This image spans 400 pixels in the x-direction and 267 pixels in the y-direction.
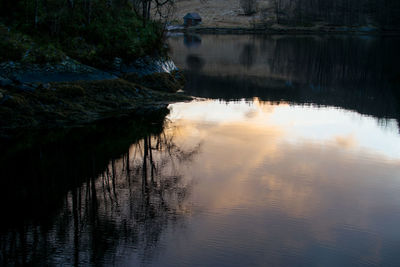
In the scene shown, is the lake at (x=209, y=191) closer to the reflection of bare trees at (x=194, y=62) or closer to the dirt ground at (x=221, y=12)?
the reflection of bare trees at (x=194, y=62)

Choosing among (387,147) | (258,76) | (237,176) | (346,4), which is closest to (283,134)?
(387,147)

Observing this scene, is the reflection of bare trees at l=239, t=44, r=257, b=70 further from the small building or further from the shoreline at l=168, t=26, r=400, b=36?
the small building

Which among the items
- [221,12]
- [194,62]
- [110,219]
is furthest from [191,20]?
[110,219]

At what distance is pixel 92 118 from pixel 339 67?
38314mm

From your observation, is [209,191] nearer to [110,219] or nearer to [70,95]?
[110,219]

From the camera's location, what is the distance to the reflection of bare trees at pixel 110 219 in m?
11.9

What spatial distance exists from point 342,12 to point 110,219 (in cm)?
15626

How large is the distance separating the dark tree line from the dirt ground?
10241 mm

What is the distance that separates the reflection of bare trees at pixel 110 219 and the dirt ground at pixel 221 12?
421ft

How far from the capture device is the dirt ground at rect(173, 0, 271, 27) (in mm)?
A: 148500

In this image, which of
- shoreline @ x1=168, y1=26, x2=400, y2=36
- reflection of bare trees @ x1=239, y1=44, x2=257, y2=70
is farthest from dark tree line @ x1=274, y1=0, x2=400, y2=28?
reflection of bare trees @ x1=239, y1=44, x2=257, y2=70

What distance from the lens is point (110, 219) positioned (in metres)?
13.8

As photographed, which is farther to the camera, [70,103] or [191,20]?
[191,20]

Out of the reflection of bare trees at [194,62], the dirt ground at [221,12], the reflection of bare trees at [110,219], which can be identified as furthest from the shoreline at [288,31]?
the reflection of bare trees at [110,219]
